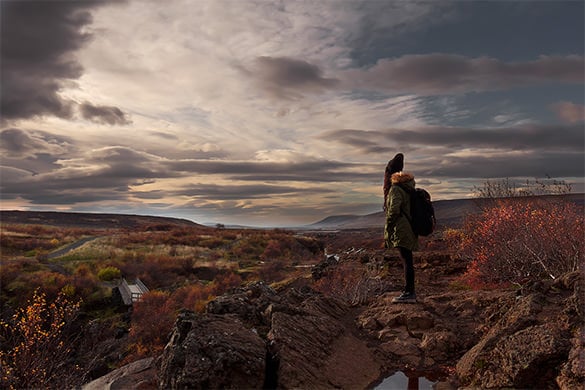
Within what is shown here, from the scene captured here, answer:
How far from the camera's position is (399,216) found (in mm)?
7406

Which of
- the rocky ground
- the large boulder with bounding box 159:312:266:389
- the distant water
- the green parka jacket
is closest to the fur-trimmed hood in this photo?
the green parka jacket

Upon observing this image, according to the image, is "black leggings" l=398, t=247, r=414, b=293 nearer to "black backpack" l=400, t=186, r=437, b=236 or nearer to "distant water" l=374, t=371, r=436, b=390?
"black backpack" l=400, t=186, r=437, b=236

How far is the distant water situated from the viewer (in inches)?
204

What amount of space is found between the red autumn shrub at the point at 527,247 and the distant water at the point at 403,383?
4.81 m

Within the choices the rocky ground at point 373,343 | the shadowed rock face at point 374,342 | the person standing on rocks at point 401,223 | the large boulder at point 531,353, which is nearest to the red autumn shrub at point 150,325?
the rocky ground at point 373,343

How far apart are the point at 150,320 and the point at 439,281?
1377 cm

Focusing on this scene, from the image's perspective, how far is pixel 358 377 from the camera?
5402mm

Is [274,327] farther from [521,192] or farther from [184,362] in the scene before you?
[521,192]

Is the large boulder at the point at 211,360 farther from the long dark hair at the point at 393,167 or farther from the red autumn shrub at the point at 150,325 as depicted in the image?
the red autumn shrub at the point at 150,325

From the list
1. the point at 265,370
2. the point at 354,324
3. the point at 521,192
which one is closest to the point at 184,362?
the point at 265,370

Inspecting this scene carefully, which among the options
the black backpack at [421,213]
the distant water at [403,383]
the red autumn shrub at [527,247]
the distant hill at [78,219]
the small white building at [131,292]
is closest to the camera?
the distant water at [403,383]

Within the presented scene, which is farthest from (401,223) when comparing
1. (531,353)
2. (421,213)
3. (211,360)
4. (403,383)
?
(211,360)

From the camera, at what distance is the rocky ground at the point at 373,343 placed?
455cm

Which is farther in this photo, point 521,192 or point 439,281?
point 521,192
